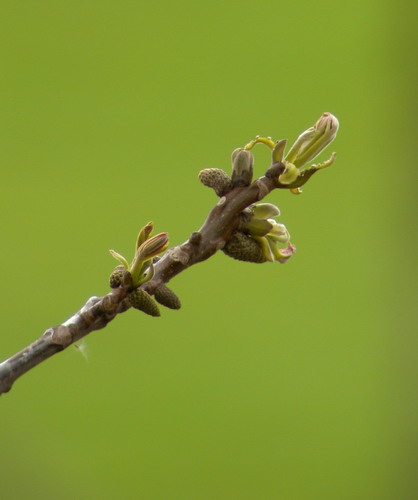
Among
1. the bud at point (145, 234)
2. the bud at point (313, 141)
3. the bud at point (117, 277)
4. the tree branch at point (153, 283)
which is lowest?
the tree branch at point (153, 283)

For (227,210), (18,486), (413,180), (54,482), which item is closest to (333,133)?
(227,210)

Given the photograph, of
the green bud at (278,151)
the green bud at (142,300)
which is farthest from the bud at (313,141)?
the green bud at (142,300)

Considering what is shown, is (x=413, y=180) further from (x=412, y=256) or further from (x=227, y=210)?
(x=227, y=210)

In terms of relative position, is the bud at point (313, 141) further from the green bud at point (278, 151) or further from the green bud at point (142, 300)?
the green bud at point (142, 300)

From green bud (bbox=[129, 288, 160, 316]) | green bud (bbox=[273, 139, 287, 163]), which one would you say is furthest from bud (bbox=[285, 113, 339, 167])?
green bud (bbox=[129, 288, 160, 316])

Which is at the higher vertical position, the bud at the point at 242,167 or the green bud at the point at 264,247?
the bud at the point at 242,167

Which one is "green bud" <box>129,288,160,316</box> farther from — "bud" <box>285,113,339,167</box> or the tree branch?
"bud" <box>285,113,339,167</box>
